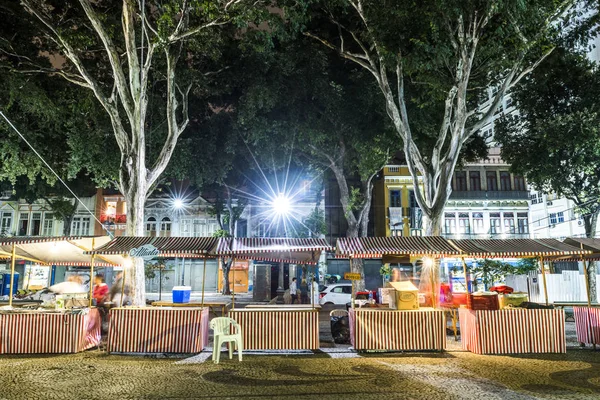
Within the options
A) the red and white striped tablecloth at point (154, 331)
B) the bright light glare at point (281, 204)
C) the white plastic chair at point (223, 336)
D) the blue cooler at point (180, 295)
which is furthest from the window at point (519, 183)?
the red and white striped tablecloth at point (154, 331)

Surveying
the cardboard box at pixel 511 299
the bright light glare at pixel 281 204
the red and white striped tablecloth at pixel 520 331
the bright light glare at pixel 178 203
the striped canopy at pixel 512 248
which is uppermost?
the bright light glare at pixel 178 203

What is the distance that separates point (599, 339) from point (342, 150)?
15.4 meters

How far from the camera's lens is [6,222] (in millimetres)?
41531

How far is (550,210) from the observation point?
39906 mm

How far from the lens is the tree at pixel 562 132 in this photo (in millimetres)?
17609

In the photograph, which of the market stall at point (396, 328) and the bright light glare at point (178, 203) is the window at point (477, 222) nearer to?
the bright light glare at point (178, 203)

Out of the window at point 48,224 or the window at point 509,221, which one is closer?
the window at point 509,221

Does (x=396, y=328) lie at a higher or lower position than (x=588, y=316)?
lower

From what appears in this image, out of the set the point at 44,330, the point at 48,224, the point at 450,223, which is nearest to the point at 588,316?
the point at 44,330

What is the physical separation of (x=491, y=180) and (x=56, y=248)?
108 feet

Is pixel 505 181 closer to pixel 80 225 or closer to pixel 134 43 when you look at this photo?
pixel 134 43

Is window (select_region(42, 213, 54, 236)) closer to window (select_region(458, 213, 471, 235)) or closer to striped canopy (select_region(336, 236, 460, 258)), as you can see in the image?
window (select_region(458, 213, 471, 235))

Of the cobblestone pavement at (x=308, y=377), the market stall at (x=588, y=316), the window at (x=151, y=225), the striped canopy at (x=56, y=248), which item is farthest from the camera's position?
the window at (x=151, y=225)

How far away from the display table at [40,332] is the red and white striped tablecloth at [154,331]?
87cm
